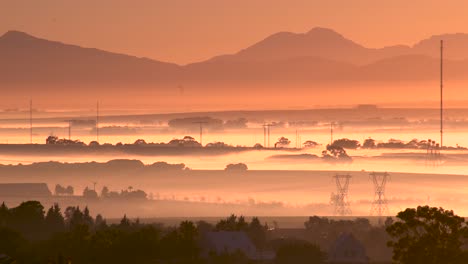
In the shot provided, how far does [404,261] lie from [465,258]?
536 centimetres

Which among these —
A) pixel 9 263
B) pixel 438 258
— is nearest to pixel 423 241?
pixel 438 258

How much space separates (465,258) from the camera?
180125 mm

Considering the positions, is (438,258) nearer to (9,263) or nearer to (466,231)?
(466,231)

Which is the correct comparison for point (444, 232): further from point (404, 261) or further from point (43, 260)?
point (43, 260)

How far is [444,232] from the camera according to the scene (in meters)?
182

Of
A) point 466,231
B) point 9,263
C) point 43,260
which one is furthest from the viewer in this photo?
point 43,260

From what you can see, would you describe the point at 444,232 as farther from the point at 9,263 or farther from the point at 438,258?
the point at 9,263

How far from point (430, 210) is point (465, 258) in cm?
552

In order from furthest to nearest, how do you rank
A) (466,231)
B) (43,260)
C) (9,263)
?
(43,260), (466,231), (9,263)

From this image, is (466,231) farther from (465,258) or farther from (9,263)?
(9,263)

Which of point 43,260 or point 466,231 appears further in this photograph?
point 43,260

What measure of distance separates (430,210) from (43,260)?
132 feet

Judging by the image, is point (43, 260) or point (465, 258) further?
point (43, 260)

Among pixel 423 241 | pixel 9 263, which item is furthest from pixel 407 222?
pixel 9 263
